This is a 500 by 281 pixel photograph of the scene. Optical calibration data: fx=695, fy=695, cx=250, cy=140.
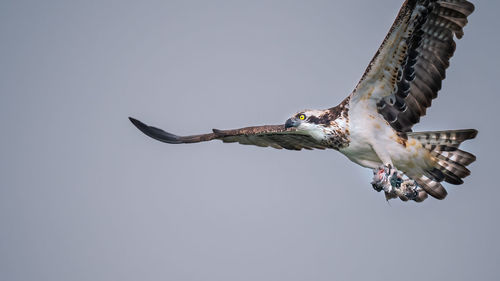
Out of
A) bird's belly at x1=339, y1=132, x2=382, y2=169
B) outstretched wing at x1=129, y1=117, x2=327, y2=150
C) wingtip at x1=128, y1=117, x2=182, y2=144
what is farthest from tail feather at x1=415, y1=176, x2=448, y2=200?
wingtip at x1=128, y1=117, x2=182, y2=144

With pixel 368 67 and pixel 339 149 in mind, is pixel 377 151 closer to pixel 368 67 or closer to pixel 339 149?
pixel 339 149

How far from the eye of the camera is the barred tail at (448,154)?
1360 centimetres

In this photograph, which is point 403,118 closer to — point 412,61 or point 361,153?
point 361,153

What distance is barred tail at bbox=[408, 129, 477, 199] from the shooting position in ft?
44.6

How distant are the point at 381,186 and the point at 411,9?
132 inches

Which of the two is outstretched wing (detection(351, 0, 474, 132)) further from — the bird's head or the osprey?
the bird's head

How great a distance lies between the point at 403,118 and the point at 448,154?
1.24 metres

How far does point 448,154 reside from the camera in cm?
1384

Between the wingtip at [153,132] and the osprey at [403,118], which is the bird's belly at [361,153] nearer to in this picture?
the osprey at [403,118]

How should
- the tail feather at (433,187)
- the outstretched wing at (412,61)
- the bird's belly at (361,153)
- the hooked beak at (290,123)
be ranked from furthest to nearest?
1. the tail feather at (433,187)
2. the hooked beak at (290,123)
3. the bird's belly at (361,153)
4. the outstretched wing at (412,61)

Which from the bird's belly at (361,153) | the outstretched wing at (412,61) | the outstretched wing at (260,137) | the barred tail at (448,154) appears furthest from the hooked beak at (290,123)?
the barred tail at (448,154)

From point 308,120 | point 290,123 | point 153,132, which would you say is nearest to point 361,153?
point 308,120

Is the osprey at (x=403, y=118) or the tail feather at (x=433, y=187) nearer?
the osprey at (x=403, y=118)

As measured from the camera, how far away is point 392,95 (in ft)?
44.0
